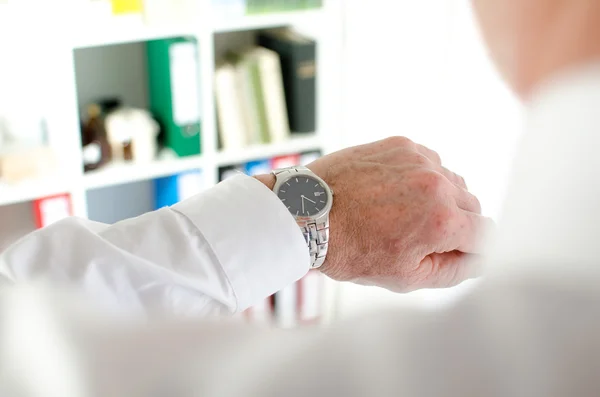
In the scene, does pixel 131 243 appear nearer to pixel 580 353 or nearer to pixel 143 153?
pixel 580 353

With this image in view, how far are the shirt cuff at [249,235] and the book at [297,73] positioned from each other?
172 centimetres

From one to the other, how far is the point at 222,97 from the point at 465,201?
1618mm

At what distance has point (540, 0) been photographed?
0.43 m

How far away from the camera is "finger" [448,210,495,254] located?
3.05 ft

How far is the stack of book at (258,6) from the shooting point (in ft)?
7.98

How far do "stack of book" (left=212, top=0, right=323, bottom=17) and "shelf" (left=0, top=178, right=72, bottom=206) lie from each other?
0.71 meters

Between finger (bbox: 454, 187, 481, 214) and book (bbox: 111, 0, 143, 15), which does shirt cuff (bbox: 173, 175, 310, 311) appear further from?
book (bbox: 111, 0, 143, 15)

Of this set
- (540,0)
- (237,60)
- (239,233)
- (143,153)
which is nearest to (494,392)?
(540,0)

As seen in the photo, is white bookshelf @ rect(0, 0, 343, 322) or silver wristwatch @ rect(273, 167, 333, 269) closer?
silver wristwatch @ rect(273, 167, 333, 269)

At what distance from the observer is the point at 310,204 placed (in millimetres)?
956

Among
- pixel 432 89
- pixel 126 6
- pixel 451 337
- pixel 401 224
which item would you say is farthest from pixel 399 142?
pixel 126 6

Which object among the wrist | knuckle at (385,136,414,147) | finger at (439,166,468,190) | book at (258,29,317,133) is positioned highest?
knuckle at (385,136,414,147)

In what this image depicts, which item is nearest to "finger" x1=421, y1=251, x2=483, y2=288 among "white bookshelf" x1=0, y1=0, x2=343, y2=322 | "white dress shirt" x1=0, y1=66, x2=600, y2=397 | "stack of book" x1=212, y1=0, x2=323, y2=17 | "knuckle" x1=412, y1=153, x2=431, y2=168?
"knuckle" x1=412, y1=153, x2=431, y2=168

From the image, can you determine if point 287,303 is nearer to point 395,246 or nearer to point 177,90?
point 177,90
